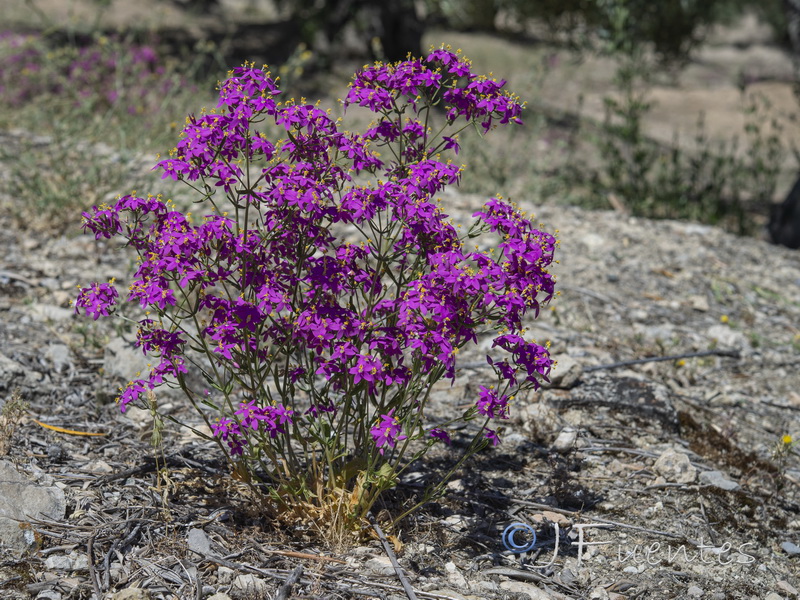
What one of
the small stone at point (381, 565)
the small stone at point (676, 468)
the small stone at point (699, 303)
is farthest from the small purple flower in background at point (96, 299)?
the small stone at point (699, 303)

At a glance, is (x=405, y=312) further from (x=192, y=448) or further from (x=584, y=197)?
(x=584, y=197)

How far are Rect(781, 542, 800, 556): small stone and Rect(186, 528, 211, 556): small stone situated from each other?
2334 mm

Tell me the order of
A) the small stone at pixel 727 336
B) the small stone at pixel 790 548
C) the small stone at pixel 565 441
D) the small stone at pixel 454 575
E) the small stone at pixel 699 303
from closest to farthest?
the small stone at pixel 454 575 < the small stone at pixel 790 548 < the small stone at pixel 565 441 < the small stone at pixel 727 336 < the small stone at pixel 699 303

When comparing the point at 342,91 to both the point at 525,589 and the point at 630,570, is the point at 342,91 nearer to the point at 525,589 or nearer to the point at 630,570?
the point at 630,570

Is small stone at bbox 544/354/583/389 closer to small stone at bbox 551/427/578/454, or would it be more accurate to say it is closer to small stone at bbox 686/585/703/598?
small stone at bbox 551/427/578/454

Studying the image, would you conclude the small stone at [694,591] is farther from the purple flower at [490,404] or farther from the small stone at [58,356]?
the small stone at [58,356]

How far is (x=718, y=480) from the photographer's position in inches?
146

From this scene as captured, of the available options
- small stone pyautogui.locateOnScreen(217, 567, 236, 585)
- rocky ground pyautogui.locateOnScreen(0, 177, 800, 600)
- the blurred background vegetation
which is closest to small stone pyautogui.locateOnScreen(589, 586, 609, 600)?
rocky ground pyautogui.locateOnScreen(0, 177, 800, 600)

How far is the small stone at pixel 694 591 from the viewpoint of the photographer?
118 inches

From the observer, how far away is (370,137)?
2.79m

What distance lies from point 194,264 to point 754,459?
291 centimetres

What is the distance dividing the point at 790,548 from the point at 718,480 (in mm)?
415

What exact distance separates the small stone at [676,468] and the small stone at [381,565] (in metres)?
1.44

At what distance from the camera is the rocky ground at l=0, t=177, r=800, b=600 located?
2814 mm
